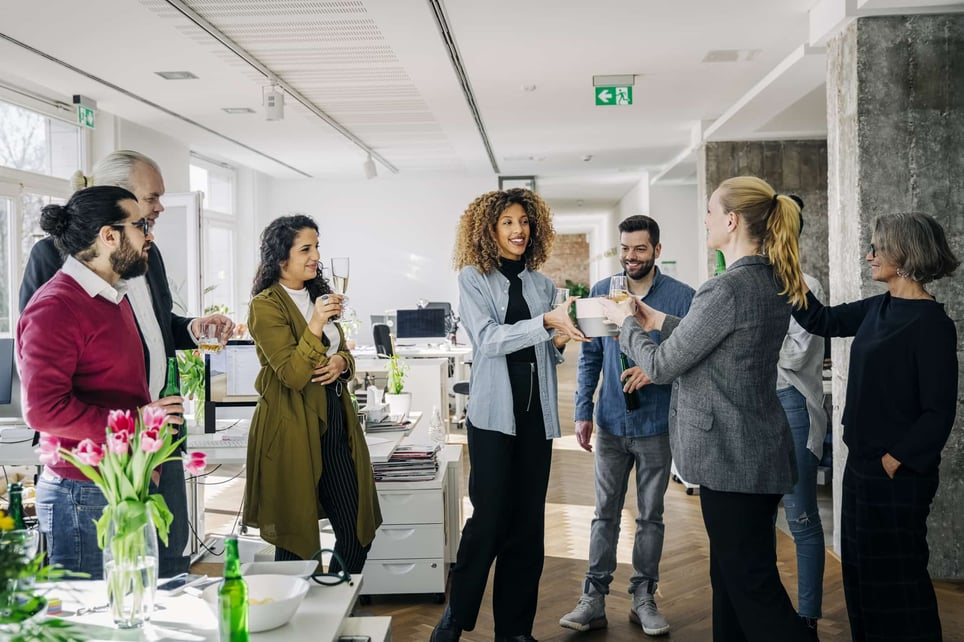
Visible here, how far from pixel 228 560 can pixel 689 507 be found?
13.7 ft

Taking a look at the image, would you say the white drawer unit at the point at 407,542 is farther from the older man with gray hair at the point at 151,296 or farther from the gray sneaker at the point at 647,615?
the older man with gray hair at the point at 151,296

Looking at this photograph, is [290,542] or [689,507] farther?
[689,507]

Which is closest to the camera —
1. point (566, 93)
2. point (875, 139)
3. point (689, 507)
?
point (875, 139)

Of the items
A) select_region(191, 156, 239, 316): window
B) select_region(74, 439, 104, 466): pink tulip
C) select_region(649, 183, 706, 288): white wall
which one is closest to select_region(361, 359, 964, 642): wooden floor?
select_region(74, 439, 104, 466): pink tulip

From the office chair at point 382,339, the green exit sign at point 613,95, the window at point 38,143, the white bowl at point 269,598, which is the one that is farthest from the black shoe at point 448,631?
the window at point 38,143

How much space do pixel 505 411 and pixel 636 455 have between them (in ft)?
2.50

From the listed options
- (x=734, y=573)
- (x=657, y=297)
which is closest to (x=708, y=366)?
(x=734, y=573)

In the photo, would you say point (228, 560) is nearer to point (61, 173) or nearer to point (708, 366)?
point (708, 366)

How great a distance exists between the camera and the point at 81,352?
186cm

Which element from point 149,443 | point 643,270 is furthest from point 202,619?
point 643,270

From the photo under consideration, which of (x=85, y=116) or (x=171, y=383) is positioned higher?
(x=85, y=116)

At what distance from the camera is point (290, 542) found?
2.62 metres

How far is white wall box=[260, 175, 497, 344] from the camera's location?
1160cm

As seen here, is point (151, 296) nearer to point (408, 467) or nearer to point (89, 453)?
point (89, 453)
